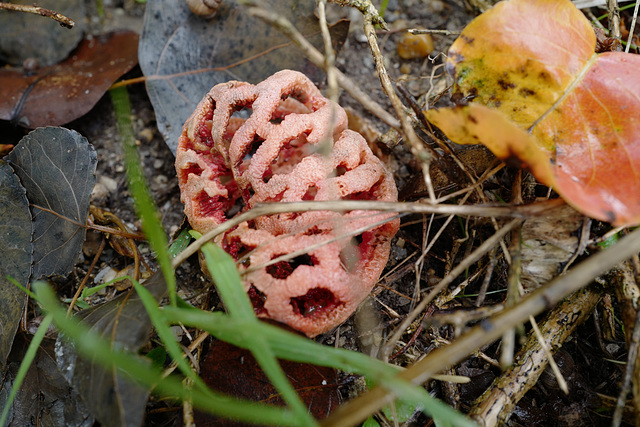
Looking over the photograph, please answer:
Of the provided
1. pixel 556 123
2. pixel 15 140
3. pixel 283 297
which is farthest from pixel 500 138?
pixel 15 140

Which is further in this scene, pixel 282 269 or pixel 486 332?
pixel 282 269

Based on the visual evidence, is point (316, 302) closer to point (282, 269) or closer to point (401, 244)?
point (282, 269)

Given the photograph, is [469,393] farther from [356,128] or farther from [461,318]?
[356,128]

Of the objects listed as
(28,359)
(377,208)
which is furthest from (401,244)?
(28,359)

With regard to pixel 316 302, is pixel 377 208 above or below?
above

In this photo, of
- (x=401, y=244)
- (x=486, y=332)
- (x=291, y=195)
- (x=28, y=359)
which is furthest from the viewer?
(x=401, y=244)

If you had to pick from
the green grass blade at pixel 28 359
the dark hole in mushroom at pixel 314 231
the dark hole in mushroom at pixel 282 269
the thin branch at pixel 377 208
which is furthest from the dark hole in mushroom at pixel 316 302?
the green grass blade at pixel 28 359

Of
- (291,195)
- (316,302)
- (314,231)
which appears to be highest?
(291,195)

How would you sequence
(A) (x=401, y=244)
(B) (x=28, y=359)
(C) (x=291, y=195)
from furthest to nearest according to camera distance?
(A) (x=401, y=244)
(C) (x=291, y=195)
(B) (x=28, y=359)
